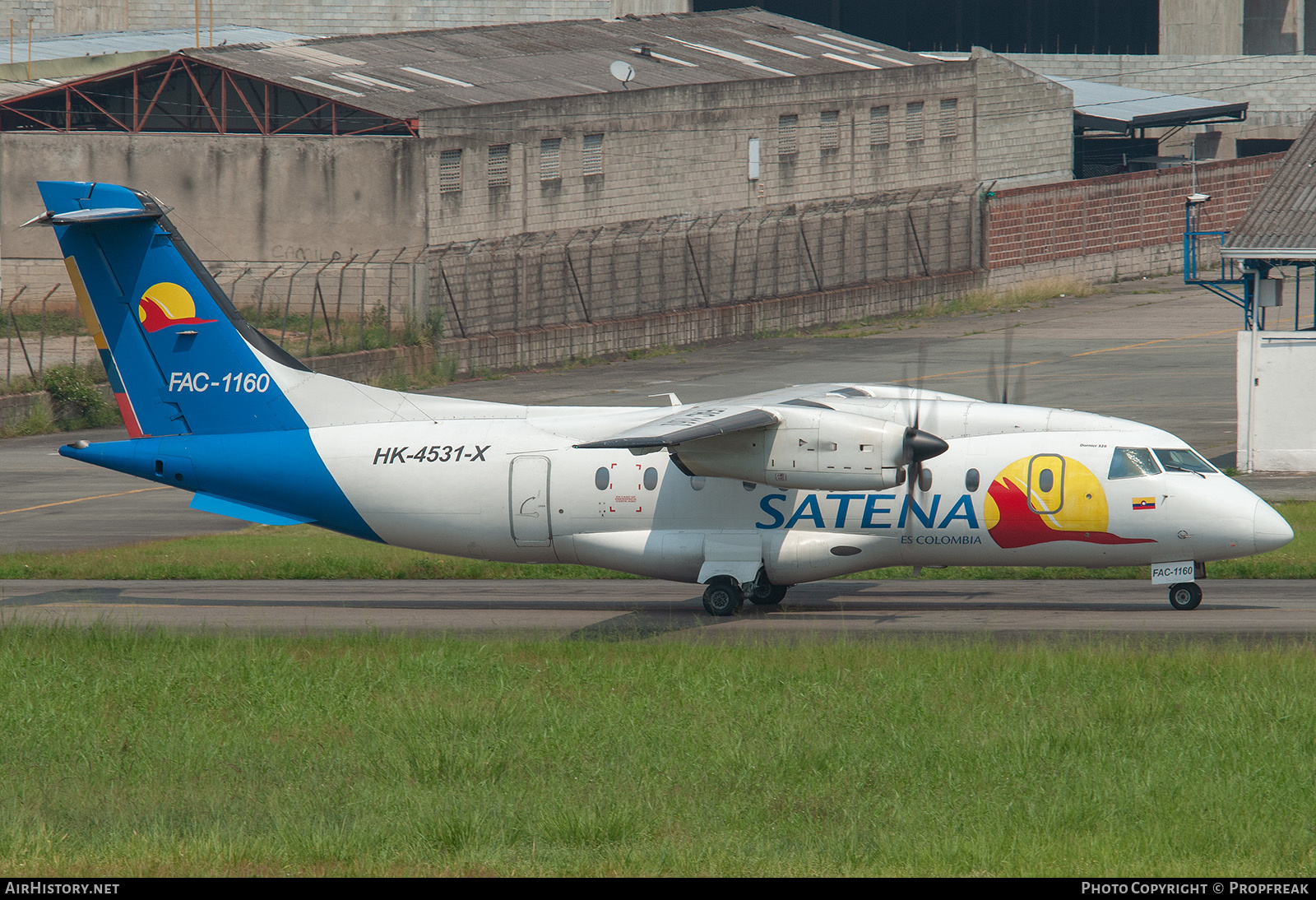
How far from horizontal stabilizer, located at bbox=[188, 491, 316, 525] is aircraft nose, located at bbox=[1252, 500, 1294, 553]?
14340 millimetres

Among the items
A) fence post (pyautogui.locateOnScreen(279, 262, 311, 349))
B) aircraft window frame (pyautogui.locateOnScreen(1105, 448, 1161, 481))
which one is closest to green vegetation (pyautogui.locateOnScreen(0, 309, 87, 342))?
fence post (pyautogui.locateOnScreen(279, 262, 311, 349))

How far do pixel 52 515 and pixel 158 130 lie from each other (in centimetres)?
2407

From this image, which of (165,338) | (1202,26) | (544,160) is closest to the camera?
(165,338)

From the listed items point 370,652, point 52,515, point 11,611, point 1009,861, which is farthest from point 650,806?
point 52,515

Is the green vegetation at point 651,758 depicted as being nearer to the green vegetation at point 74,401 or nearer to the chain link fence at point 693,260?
the green vegetation at point 74,401

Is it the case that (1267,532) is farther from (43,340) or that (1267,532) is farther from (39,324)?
(39,324)

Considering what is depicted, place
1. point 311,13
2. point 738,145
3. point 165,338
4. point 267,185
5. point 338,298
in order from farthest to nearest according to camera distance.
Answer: point 311,13
point 738,145
point 338,298
point 267,185
point 165,338

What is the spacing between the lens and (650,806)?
46.1 ft

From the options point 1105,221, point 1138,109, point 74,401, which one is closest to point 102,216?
point 74,401

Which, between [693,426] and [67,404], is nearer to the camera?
[693,426]

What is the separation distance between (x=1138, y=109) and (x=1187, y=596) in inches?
2507

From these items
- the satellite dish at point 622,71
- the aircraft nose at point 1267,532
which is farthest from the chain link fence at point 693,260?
the aircraft nose at point 1267,532

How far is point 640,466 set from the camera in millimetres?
23969
